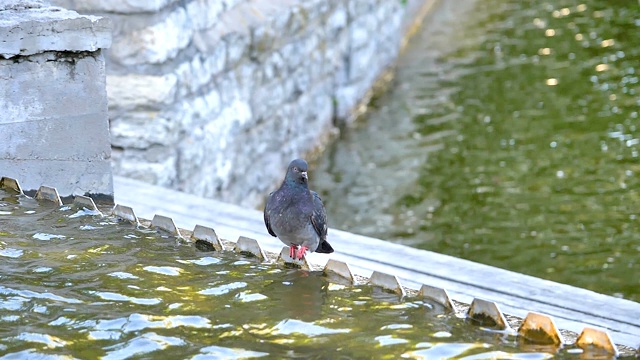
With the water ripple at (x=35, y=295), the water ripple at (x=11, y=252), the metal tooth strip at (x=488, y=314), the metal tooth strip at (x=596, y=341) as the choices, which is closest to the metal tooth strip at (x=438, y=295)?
the metal tooth strip at (x=488, y=314)

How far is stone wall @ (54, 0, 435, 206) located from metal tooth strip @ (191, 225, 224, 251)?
1.97 meters

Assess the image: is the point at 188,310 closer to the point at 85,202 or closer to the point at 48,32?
the point at 85,202

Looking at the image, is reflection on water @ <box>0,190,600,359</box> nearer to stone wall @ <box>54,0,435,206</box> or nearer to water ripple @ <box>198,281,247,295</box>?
water ripple @ <box>198,281,247,295</box>

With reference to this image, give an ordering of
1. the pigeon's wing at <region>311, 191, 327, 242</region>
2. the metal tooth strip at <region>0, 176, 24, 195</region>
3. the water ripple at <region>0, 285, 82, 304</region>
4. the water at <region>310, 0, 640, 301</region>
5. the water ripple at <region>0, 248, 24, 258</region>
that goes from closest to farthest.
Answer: the water ripple at <region>0, 285, 82, 304</region> < the water ripple at <region>0, 248, 24, 258</region> < the pigeon's wing at <region>311, 191, 327, 242</region> < the metal tooth strip at <region>0, 176, 24, 195</region> < the water at <region>310, 0, 640, 301</region>

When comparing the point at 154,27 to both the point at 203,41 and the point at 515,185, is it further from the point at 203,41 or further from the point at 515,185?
the point at 515,185

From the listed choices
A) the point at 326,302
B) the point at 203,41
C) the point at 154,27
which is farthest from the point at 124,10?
the point at 326,302

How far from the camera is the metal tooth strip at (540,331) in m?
3.09

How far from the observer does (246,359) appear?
2.98m

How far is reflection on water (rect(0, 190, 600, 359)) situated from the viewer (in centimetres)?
305

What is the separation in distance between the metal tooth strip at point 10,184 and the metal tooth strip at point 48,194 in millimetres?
101

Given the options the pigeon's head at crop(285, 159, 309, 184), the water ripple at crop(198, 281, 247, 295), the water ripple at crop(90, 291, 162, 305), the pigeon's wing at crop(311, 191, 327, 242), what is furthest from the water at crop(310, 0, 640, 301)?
the water ripple at crop(90, 291, 162, 305)

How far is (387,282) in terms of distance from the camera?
3535mm

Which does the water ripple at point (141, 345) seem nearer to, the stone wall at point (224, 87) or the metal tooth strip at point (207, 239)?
the metal tooth strip at point (207, 239)

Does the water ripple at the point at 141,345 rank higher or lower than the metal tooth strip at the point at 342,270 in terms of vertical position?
higher
